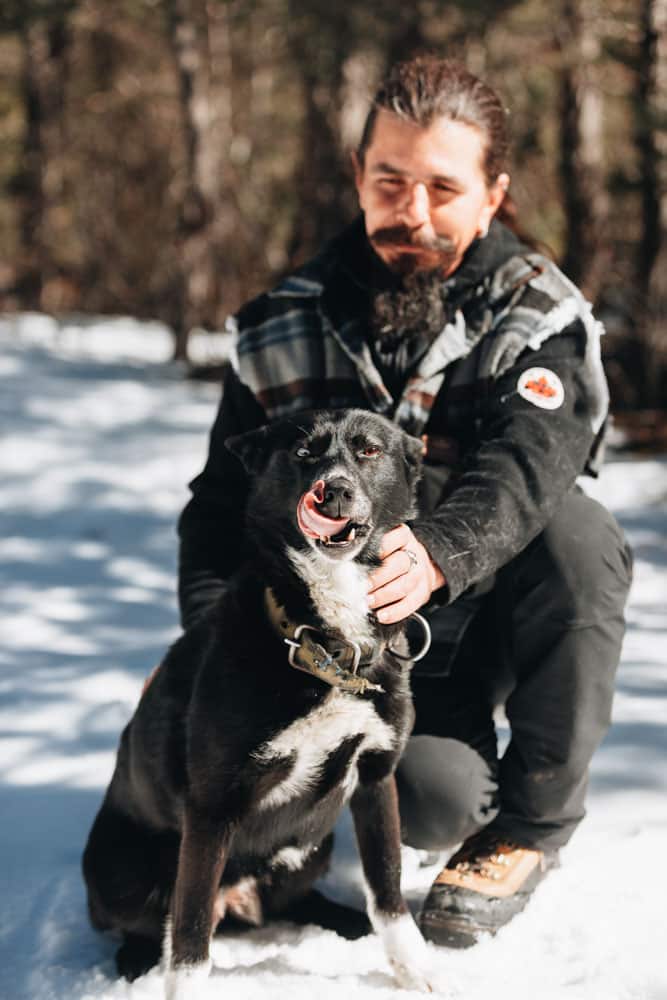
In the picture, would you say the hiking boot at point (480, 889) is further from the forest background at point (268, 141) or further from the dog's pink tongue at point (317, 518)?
the forest background at point (268, 141)

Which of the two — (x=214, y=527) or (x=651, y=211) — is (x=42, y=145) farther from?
(x=214, y=527)

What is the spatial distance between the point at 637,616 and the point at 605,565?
72.4 inches

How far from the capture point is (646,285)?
6918mm

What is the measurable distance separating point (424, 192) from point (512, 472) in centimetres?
66

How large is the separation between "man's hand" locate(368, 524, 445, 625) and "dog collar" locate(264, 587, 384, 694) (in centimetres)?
8

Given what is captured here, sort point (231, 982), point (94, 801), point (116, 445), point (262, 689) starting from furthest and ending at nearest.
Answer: point (116, 445), point (94, 801), point (231, 982), point (262, 689)

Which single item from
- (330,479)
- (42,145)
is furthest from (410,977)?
(42,145)

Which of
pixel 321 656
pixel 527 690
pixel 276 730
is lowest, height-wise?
pixel 527 690

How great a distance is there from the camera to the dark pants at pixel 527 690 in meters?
2.07

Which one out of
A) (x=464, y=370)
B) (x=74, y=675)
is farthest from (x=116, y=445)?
(x=464, y=370)

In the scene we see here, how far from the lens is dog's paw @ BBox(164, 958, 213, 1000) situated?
1722 millimetres

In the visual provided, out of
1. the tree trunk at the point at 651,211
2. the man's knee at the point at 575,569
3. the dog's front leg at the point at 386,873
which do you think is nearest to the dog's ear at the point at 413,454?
the man's knee at the point at 575,569

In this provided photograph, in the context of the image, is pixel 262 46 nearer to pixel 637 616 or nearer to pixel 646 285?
pixel 646 285

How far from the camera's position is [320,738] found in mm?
1748
